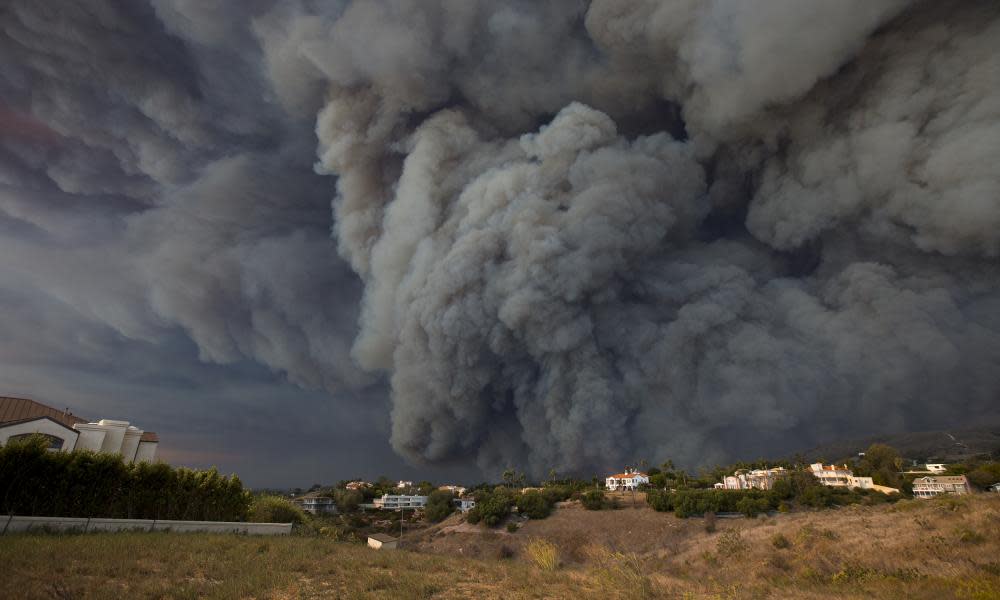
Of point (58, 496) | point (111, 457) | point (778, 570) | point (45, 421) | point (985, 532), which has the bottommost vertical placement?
point (778, 570)

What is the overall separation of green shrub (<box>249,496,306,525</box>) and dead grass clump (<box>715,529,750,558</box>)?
21.3 meters

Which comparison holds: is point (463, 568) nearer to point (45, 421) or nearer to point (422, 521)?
point (45, 421)

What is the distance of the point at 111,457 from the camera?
1739cm

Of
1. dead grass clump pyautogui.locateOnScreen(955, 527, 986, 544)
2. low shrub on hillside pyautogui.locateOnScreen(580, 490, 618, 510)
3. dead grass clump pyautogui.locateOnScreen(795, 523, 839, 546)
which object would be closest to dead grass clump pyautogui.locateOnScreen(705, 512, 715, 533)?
low shrub on hillside pyautogui.locateOnScreen(580, 490, 618, 510)

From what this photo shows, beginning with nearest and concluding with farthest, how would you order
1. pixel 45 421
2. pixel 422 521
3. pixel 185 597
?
pixel 185 597 → pixel 45 421 → pixel 422 521

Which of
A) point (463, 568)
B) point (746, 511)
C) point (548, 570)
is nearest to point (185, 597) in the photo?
point (463, 568)

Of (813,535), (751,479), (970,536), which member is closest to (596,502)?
(751,479)

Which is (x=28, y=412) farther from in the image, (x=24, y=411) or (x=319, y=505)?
(x=319, y=505)

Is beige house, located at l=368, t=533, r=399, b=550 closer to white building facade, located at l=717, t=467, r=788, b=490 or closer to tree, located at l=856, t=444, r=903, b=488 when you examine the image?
white building facade, located at l=717, t=467, r=788, b=490

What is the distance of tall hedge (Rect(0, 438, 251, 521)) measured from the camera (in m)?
15.0

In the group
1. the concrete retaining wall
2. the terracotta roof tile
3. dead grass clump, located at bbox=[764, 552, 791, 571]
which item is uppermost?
the terracotta roof tile

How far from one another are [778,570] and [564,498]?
3570 cm

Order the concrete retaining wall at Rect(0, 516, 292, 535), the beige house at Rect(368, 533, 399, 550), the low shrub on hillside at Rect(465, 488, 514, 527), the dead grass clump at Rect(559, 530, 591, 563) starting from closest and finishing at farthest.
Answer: the concrete retaining wall at Rect(0, 516, 292, 535), the beige house at Rect(368, 533, 399, 550), the dead grass clump at Rect(559, 530, 591, 563), the low shrub on hillside at Rect(465, 488, 514, 527)

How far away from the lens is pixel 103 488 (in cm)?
1708
